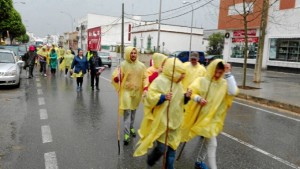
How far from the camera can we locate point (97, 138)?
19.5ft

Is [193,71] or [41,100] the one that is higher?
[193,71]

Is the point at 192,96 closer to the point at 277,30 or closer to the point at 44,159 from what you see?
the point at 44,159

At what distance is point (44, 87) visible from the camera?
12945 mm

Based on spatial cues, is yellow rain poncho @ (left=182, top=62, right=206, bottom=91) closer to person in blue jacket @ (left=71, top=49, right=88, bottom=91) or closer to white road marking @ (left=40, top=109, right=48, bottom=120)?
white road marking @ (left=40, top=109, right=48, bottom=120)

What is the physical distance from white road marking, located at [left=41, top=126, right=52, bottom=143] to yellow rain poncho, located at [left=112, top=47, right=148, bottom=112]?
1392 mm

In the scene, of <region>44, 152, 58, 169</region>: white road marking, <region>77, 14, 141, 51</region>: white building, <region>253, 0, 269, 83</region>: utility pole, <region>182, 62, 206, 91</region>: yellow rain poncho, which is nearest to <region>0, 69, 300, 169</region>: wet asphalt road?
<region>44, 152, 58, 169</region>: white road marking

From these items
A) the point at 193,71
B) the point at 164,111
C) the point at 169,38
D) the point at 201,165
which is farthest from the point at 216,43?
the point at 164,111

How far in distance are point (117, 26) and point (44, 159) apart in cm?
7394

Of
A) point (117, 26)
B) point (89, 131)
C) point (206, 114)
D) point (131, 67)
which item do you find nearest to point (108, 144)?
point (89, 131)

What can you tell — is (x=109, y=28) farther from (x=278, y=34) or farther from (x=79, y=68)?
(x=79, y=68)

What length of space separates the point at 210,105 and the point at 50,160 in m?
2.49

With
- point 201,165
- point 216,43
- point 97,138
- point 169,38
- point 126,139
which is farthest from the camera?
point 169,38

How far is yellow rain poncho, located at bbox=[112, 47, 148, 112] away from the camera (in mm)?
5734

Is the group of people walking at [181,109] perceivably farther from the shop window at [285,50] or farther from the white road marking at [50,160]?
the shop window at [285,50]
